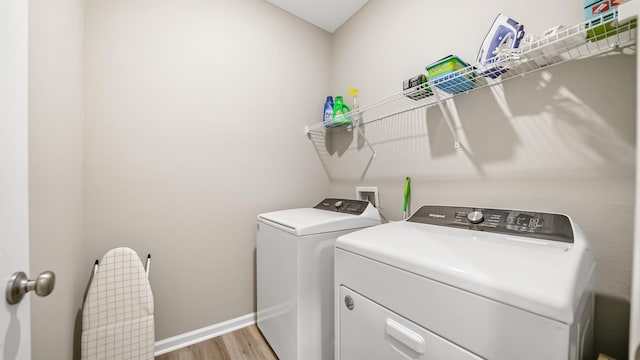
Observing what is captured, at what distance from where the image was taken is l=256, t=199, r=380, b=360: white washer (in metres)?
1.33

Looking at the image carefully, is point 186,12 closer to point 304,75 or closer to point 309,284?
point 304,75

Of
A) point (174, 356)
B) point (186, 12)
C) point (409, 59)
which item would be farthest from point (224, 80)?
point (174, 356)

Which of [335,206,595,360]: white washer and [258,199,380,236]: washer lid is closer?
[335,206,595,360]: white washer

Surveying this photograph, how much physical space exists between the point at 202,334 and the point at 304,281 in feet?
3.36

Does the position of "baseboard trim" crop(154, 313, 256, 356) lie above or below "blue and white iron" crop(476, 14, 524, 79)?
below

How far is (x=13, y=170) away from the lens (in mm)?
554

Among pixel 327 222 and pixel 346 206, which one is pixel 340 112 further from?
pixel 327 222

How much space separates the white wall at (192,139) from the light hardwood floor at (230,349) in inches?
5.3

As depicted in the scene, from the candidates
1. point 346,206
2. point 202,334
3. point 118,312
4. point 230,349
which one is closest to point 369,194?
point 346,206

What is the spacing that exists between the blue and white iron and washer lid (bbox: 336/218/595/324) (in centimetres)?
73

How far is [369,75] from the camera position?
1969 millimetres

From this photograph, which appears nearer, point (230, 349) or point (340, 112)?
point (230, 349)

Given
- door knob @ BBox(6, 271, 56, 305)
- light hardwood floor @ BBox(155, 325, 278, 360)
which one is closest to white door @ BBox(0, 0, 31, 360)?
door knob @ BBox(6, 271, 56, 305)

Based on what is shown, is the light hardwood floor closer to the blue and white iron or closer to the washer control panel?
the washer control panel
